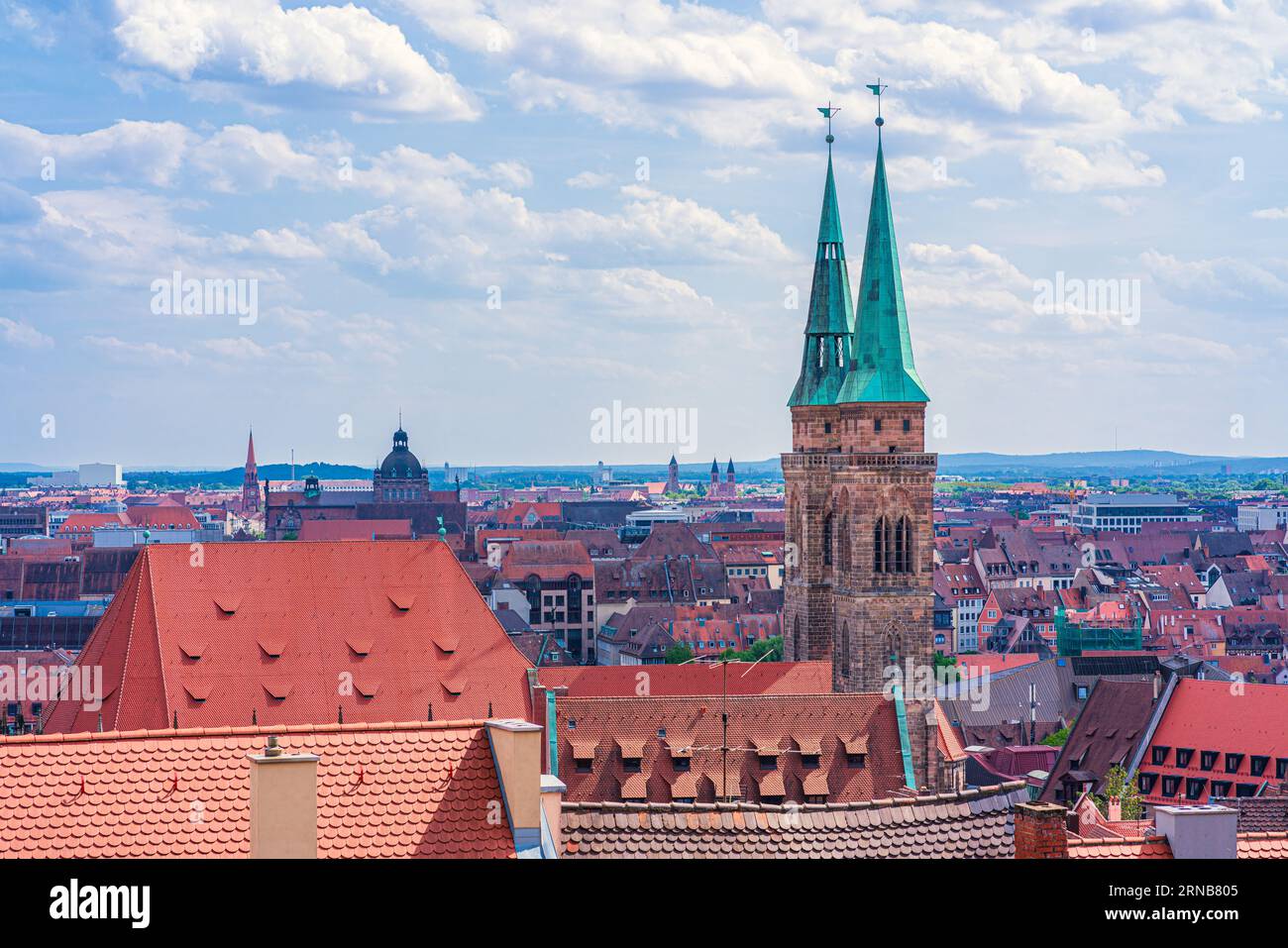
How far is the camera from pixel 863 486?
73.1 metres

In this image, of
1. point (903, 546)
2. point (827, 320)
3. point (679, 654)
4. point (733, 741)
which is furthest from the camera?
point (679, 654)

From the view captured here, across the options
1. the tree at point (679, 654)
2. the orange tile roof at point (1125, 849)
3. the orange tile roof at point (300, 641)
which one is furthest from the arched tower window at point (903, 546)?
the orange tile roof at point (1125, 849)

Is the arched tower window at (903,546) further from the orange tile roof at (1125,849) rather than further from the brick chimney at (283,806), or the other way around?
the brick chimney at (283,806)

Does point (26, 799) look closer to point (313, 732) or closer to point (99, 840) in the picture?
point (99, 840)

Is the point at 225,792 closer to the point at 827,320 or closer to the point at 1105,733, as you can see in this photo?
the point at 1105,733

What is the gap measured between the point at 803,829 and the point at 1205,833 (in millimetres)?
5213

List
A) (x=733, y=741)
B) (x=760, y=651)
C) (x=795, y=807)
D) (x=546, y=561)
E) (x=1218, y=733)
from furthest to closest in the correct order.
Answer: (x=546, y=561) → (x=760, y=651) → (x=1218, y=733) → (x=733, y=741) → (x=795, y=807)

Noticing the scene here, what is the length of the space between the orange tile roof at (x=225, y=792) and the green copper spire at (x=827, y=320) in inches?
→ 2332

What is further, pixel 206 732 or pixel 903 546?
pixel 903 546

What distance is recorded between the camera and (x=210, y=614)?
48.2 m

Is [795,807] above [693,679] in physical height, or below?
above

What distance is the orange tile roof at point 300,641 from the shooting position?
47094 millimetres

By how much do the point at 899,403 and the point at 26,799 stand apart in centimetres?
5806

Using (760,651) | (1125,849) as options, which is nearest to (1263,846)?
(1125,849)
